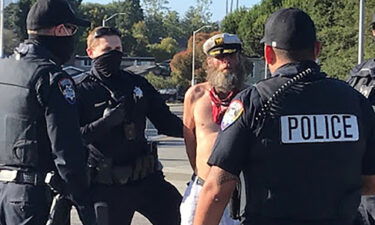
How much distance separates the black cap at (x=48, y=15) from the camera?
4070 mm

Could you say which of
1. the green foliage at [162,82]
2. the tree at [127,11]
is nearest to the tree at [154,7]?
the tree at [127,11]

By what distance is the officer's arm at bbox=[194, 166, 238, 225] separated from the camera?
124 inches

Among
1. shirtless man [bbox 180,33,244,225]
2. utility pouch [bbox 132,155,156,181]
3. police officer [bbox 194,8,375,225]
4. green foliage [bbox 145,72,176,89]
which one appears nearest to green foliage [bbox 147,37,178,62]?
green foliage [bbox 145,72,176,89]

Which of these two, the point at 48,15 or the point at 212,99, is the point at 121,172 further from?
the point at 48,15

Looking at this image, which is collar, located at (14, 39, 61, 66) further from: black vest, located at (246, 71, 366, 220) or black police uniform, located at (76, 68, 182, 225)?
black vest, located at (246, 71, 366, 220)

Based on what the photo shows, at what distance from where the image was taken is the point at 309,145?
3.10 metres

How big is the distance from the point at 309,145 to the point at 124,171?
1969mm

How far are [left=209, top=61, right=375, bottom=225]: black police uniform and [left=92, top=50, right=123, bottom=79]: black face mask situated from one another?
192cm

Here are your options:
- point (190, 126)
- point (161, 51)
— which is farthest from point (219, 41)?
point (161, 51)

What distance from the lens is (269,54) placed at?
3266 millimetres

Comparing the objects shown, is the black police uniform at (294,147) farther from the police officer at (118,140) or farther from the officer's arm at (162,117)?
the officer's arm at (162,117)

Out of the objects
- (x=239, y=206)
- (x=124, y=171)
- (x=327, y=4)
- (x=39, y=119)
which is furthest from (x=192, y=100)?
(x=327, y=4)

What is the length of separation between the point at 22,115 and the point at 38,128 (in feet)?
0.35

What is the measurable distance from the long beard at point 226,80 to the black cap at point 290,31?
53.3 inches
